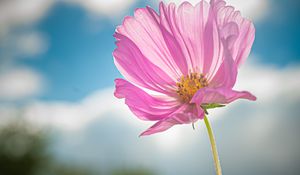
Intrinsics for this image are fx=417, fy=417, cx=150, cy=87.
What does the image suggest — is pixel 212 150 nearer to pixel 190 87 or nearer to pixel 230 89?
pixel 230 89

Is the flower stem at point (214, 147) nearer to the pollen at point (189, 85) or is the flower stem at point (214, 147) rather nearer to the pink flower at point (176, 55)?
the pink flower at point (176, 55)

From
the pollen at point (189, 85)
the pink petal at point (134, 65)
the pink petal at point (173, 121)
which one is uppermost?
the pink petal at point (134, 65)

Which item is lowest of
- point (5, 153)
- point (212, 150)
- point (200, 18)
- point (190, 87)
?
point (212, 150)

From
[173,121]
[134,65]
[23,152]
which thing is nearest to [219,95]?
[173,121]

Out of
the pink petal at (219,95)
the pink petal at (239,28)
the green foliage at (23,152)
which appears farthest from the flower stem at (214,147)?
the green foliage at (23,152)

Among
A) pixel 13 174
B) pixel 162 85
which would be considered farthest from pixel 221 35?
pixel 13 174

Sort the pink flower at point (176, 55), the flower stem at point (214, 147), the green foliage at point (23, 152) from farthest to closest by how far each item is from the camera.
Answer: the green foliage at point (23, 152)
the pink flower at point (176, 55)
the flower stem at point (214, 147)
